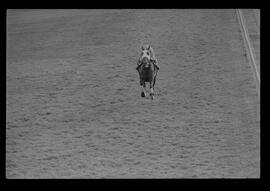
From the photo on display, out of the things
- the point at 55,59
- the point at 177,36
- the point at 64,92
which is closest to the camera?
the point at 64,92

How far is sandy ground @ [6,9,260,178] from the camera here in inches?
403

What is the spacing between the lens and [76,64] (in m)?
15.2

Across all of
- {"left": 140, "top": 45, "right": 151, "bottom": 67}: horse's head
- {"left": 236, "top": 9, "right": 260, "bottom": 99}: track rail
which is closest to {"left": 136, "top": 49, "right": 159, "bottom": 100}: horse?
{"left": 140, "top": 45, "right": 151, "bottom": 67}: horse's head

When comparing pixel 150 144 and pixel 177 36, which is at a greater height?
pixel 177 36

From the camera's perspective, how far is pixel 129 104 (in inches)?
488

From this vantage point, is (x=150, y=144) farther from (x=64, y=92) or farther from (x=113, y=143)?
(x=64, y=92)

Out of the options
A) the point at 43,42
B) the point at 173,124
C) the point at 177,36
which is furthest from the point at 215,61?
the point at 43,42

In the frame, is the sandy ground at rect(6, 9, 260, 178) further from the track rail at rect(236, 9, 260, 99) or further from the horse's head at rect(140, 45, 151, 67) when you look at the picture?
the horse's head at rect(140, 45, 151, 67)

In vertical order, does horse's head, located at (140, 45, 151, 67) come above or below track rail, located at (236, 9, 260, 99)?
below

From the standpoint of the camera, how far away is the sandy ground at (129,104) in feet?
33.6

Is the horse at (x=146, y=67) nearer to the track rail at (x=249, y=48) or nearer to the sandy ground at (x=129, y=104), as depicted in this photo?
the sandy ground at (x=129, y=104)

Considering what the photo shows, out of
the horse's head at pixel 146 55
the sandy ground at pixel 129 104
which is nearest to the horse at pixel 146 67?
the horse's head at pixel 146 55

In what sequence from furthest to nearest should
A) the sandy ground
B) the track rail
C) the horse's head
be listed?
the track rail < the horse's head < the sandy ground
